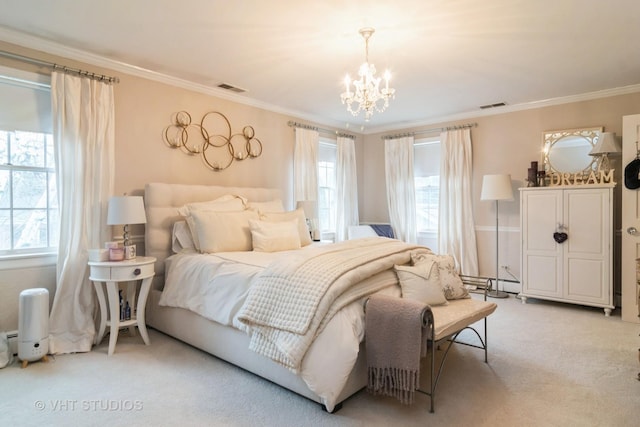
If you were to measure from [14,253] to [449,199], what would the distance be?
16.9ft

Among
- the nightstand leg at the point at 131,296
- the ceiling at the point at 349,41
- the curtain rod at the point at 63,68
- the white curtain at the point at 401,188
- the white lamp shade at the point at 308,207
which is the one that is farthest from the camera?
the white curtain at the point at 401,188

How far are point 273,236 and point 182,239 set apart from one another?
0.88 m

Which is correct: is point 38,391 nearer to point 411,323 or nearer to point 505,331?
point 411,323

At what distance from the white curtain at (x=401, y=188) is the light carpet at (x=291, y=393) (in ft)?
9.40

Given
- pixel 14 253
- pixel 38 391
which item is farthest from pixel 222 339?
pixel 14 253

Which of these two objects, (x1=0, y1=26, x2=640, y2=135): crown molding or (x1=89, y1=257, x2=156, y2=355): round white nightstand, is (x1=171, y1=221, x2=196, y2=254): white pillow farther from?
(x1=0, y1=26, x2=640, y2=135): crown molding

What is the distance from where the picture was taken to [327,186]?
6.09 metres

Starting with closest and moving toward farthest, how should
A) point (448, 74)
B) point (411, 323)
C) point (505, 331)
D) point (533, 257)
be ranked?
1. point (411, 323)
2. point (505, 331)
3. point (448, 74)
4. point (533, 257)

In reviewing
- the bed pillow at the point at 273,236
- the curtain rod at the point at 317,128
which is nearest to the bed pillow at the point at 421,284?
the bed pillow at the point at 273,236

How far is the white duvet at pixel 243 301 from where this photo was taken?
2.11 meters

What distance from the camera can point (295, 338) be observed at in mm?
2188

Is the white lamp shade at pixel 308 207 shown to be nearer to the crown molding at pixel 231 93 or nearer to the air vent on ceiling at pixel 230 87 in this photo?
the crown molding at pixel 231 93

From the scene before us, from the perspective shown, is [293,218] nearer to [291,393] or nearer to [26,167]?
[291,393]

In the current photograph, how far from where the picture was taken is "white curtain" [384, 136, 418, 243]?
19.9 feet
